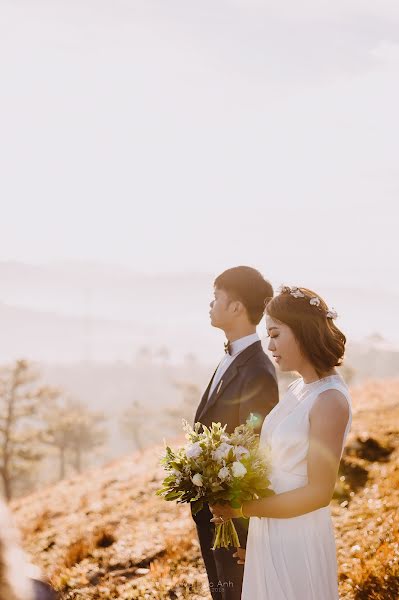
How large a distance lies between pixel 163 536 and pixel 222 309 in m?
5.60

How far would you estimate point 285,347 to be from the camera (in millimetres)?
3818

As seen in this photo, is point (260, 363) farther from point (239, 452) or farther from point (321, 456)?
point (321, 456)

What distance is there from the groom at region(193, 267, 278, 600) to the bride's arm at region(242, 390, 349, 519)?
97 cm

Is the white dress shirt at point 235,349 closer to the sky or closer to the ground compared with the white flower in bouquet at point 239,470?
closer to the sky

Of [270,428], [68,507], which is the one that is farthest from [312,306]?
[68,507]

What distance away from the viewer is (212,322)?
16.7ft

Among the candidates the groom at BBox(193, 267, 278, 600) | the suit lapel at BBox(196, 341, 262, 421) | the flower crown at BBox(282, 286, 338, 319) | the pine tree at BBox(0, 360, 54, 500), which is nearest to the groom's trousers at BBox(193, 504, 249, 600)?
the groom at BBox(193, 267, 278, 600)

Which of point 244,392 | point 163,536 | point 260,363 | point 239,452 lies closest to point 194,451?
point 239,452

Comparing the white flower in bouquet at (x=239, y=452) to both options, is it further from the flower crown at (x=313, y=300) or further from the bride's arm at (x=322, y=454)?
the flower crown at (x=313, y=300)

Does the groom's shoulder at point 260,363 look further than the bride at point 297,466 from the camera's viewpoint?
Yes

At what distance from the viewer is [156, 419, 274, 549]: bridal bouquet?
3670mm

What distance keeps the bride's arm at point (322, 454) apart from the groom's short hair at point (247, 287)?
5.26ft

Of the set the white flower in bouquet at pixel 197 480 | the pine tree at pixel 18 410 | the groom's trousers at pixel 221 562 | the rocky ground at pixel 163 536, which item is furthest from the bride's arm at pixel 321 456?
the pine tree at pixel 18 410

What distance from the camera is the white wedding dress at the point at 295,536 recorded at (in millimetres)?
3637
